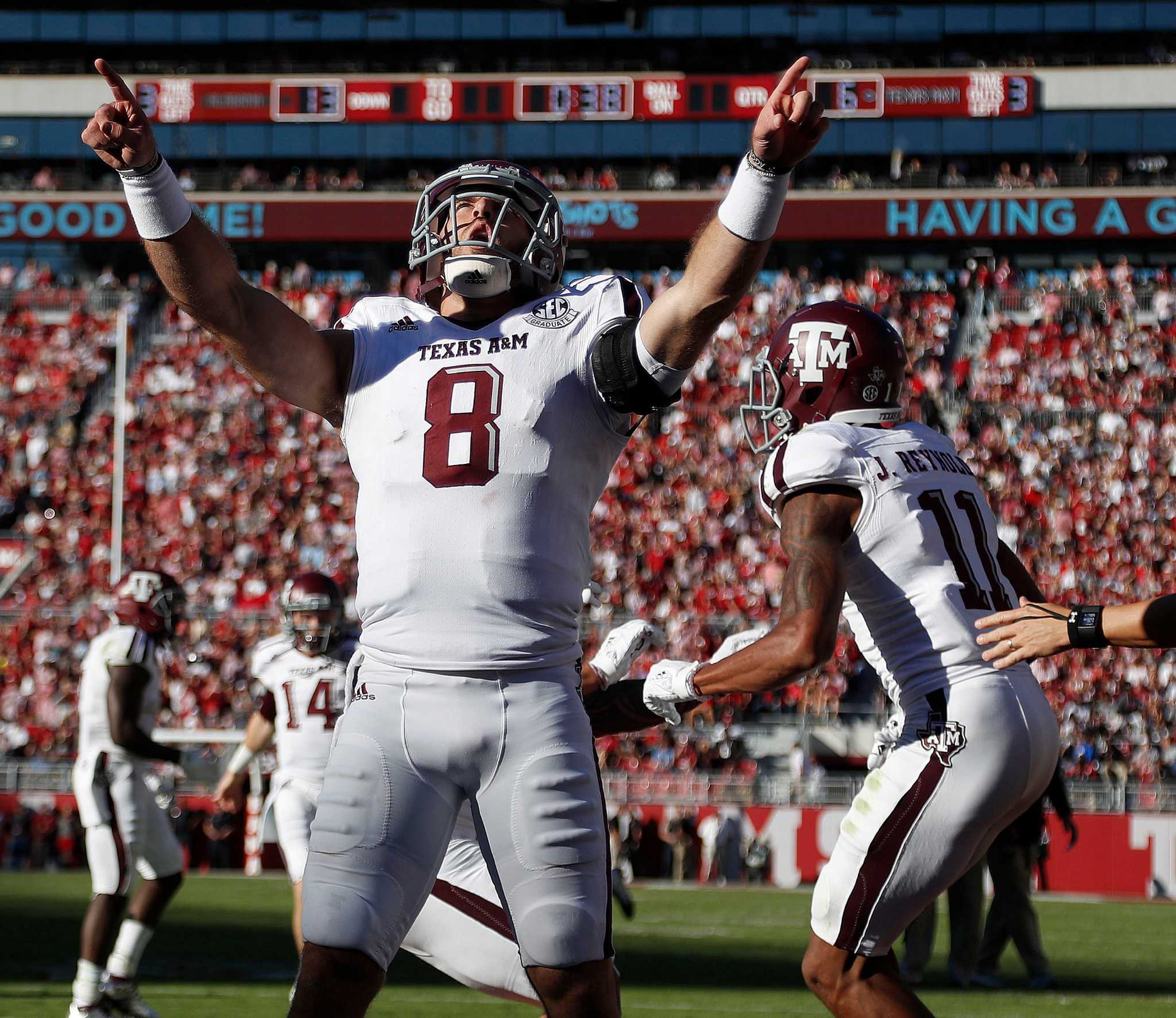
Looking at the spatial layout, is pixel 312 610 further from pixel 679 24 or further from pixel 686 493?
pixel 679 24

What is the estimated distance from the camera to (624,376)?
11.4ft

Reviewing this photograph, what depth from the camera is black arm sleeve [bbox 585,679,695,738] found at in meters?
4.41

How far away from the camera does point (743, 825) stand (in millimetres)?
18469

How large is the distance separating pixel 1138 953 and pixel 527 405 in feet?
29.0

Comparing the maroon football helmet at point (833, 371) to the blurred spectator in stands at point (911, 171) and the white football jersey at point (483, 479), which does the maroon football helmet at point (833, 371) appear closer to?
the white football jersey at point (483, 479)

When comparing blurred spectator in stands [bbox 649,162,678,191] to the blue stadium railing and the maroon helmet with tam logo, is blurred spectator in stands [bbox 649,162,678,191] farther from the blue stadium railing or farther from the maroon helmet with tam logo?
the maroon helmet with tam logo

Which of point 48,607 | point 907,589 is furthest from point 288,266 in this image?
point 907,589

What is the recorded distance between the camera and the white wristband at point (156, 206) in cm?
348

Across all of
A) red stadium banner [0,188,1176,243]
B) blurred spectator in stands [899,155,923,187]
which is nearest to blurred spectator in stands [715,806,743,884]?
red stadium banner [0,188,1176,243]

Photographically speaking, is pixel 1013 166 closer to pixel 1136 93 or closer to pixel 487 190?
pixel 1136 93

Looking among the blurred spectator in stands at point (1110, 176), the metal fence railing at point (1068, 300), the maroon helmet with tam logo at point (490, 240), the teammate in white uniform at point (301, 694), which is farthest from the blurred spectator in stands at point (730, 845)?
the blurred spectator in stands at point (1110, 176)

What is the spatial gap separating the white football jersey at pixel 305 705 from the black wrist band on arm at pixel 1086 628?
467 centimetres

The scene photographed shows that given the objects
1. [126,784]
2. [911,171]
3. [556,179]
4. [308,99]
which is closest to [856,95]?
[911,171]

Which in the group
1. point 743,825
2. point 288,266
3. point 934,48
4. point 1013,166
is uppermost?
point 934,48
